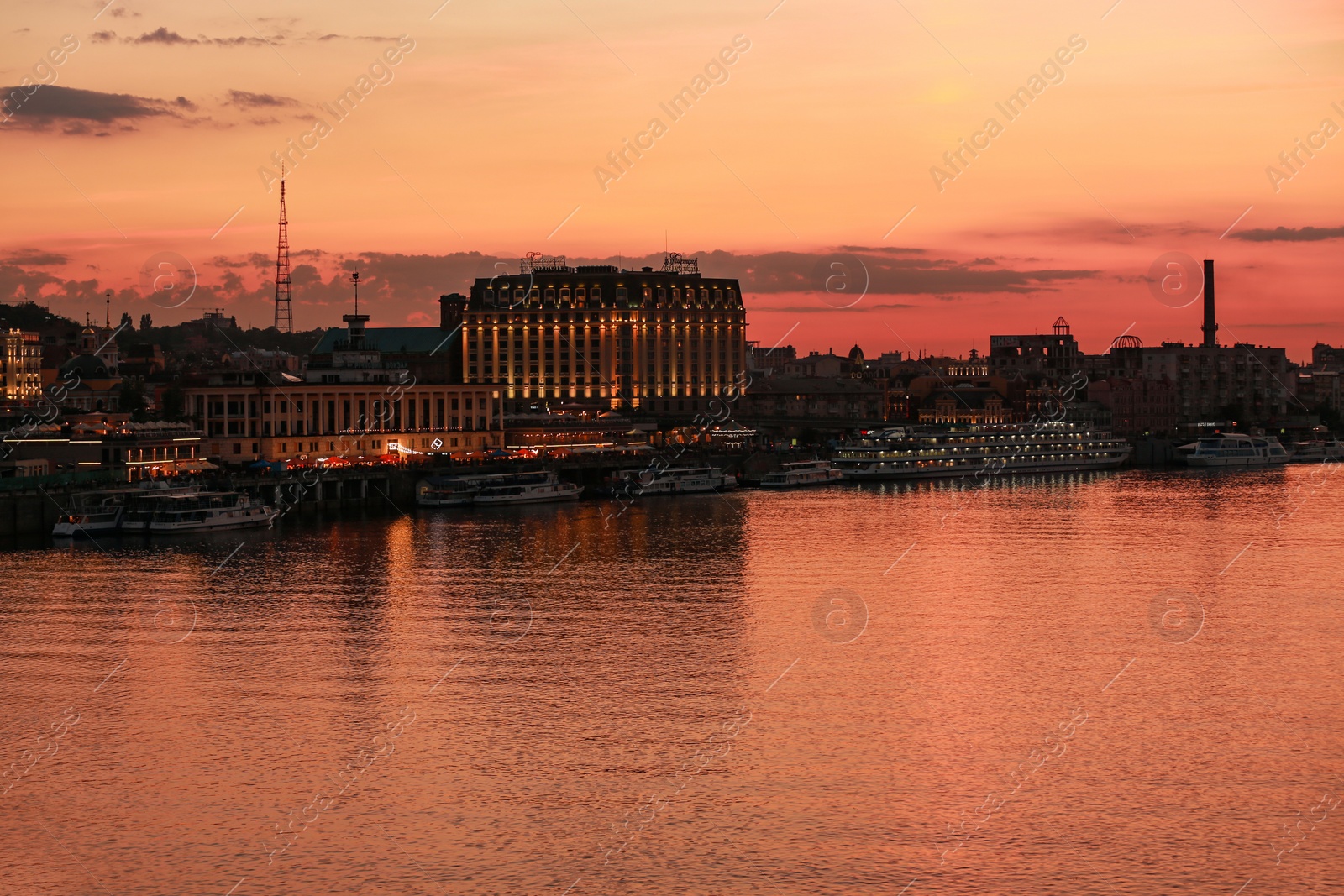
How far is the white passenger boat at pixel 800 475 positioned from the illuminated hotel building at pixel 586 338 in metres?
44.1

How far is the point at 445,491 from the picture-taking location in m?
92.4

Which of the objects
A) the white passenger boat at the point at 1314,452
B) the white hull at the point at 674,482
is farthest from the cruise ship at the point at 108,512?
the white passenger boat at the point at 1314,452

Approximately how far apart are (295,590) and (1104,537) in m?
36.1

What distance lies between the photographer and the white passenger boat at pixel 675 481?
104 metres

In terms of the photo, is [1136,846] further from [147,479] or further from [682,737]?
[147,479]

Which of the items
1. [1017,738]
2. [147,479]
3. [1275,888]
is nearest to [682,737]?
[1017,738]

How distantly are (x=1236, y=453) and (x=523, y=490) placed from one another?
84957 millimetres

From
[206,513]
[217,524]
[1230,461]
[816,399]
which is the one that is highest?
[816,399]

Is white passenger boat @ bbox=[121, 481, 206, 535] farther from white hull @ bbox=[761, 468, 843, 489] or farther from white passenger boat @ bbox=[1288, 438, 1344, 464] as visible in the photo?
white passenger boat @ bbox=[1288, 438, 1344, 464]

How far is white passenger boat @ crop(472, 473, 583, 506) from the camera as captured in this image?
9306 centimetres

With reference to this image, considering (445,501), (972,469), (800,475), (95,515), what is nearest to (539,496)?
(445,501)

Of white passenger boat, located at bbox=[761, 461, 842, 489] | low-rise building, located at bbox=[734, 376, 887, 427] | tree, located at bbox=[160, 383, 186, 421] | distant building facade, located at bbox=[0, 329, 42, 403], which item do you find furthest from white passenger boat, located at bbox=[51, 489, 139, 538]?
low-rise building, located at bbox=[734, 376, 887, 427]

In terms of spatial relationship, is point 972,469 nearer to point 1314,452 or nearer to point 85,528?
point 1314,452

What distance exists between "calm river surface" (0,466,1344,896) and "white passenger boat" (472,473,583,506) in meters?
33.6
